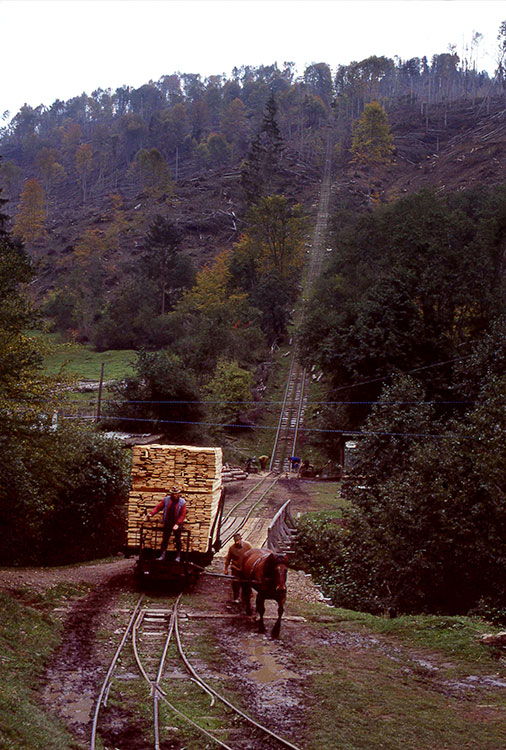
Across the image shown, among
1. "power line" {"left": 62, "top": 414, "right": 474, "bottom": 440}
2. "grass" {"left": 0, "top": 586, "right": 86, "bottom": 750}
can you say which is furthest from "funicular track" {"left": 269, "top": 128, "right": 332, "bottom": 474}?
"grass" {"left": 0, "top": 586, "right": 86, "bottom": 750}

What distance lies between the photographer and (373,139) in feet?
370

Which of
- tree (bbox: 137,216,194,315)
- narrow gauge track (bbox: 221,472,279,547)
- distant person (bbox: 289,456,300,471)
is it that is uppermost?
tree (bbox: 137,216,194,315)

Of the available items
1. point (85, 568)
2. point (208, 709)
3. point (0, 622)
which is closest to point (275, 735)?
point (208, 709)

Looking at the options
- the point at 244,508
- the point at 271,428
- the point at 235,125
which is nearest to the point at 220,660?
the point at 244,508

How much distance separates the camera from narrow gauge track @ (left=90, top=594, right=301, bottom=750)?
7506 mm

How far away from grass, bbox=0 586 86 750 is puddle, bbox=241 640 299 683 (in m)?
3.15

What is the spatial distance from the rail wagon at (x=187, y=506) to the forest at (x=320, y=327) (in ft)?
12.4

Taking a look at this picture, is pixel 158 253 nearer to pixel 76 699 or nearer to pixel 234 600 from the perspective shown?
pixel 234 600

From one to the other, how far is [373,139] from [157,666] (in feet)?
376

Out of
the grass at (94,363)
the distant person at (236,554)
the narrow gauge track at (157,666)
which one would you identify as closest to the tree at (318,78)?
the grass at (94,363)

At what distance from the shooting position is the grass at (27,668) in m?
6.70

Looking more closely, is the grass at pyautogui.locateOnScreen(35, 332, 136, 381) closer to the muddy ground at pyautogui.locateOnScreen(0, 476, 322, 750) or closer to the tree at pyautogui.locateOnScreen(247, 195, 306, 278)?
the tree at pyautogui.locateOnScreen(247, 195, 306, 278)

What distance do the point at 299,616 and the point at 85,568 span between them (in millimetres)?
8217

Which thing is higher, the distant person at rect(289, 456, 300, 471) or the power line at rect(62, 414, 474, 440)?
the power line at rect(62, 414, 474, 440)
